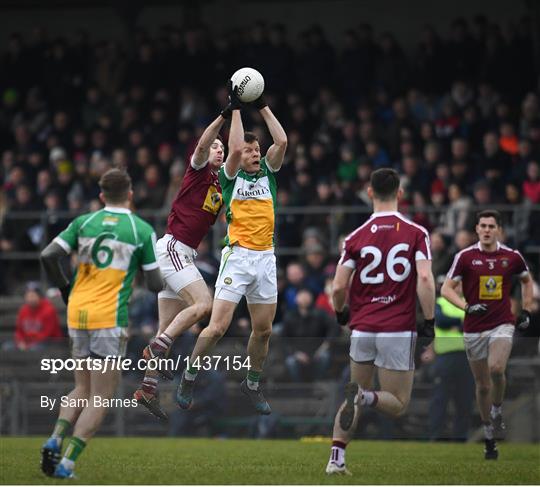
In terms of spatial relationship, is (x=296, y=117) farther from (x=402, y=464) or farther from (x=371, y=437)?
(x=402, y=464)

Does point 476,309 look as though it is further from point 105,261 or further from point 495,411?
point 105,261

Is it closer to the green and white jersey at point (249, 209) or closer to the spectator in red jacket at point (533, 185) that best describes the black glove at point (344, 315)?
the green and white jersey at point (249, 209)

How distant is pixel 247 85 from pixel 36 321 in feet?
28.2

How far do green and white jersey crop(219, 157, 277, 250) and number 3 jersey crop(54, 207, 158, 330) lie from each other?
6.83 ft

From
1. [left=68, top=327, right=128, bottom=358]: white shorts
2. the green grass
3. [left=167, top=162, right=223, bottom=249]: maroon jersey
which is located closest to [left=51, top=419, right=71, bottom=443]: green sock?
the green grass

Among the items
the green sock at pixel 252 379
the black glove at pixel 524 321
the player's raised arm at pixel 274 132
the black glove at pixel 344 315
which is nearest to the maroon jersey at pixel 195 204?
the player's raised arm at pixel 274 132

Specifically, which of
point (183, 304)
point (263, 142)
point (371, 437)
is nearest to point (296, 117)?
point (263, 142)

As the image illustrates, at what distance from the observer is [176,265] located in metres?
13.7

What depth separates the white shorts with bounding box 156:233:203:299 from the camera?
540 inches

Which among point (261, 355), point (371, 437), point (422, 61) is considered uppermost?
point (422, 61)

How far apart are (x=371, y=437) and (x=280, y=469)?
20.0 feet

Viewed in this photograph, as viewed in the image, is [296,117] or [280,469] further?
[296,117]

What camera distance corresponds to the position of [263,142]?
23172 mm

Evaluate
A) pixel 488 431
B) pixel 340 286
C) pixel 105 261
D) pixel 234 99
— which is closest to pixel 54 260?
pixel 105 261
